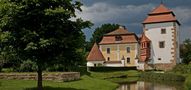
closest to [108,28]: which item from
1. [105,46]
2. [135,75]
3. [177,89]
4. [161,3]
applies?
[105,46]

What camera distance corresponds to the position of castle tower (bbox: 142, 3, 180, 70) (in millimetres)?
71000

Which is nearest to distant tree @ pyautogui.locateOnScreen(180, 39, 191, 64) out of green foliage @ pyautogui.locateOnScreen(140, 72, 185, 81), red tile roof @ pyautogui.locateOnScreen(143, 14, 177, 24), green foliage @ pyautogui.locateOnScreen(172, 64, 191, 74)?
red tile roof @ pyautogui.locateOnScreen(143, 14, 177, 24)

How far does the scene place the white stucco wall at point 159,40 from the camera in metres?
71.3

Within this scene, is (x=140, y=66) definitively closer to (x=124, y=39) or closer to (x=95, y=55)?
(x=124, y=39)

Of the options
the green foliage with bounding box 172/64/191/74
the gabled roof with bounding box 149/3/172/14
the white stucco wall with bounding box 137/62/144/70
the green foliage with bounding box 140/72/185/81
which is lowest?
the green foliage with bounding box 140/72/185/81

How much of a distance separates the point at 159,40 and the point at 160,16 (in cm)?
442

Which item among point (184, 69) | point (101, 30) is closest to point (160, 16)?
point (184, 69)

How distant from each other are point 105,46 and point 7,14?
5886 centimetres

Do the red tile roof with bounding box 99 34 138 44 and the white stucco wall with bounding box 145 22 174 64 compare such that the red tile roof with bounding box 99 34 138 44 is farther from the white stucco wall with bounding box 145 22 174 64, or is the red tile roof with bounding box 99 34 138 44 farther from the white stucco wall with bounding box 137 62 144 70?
the white stucco wall with bounding box 137 62 144 70

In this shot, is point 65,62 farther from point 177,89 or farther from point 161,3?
point 161,3

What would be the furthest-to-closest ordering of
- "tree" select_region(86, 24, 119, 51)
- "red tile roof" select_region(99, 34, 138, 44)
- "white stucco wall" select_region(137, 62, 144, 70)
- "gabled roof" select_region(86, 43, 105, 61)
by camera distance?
"tree" select_region(86, 24, 119, 51) → "red tile roof" select_region(99, 34, 138, 44) → "gabled roof" select_region(86, 43, 105, 61) → "white stucco wall" select_region(137, 62, 144, 70)

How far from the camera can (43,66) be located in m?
23.3

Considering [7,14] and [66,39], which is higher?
[7,14]

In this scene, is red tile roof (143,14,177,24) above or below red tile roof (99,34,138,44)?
above
